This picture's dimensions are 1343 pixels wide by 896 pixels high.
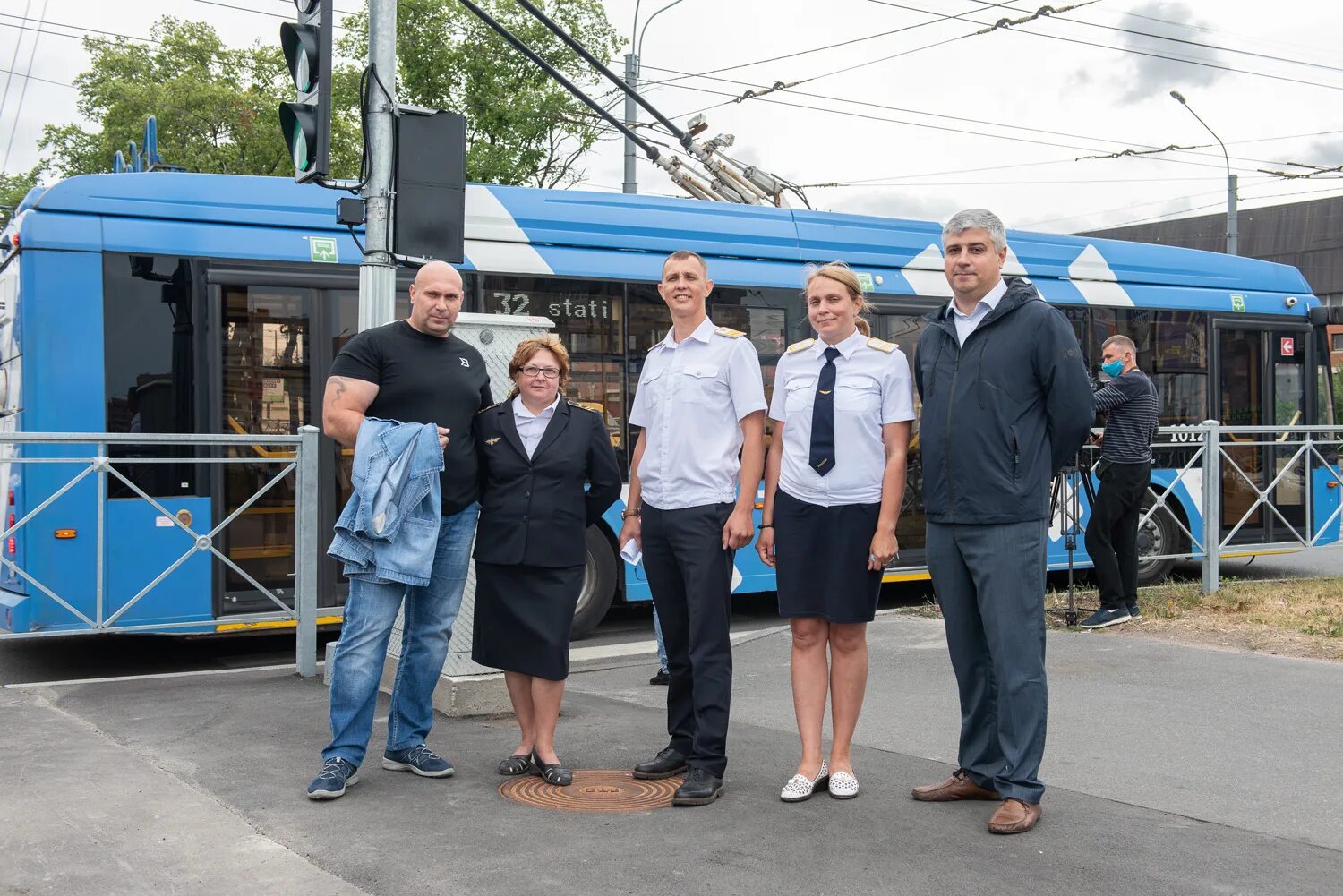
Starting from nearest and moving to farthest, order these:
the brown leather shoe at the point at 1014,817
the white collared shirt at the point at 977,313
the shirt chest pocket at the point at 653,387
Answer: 1. the brown leather shoe at the point at 1014,817
2. the white collared shirt at the point at 977,313
3. the shirt chest pocket at the point at 653,387

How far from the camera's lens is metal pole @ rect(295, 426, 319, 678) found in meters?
7.16

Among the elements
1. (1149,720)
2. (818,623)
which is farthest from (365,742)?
(1149,720)

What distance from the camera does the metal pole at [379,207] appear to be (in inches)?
248

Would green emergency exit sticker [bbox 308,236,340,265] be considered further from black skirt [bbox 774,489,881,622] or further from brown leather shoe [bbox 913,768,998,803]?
brown leather shoe [bbox 913,768,998,803]

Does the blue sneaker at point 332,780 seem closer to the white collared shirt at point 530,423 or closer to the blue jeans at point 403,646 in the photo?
the blue jeans at point 403,646

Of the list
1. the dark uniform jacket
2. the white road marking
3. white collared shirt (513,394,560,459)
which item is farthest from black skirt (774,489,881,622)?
the white road marking

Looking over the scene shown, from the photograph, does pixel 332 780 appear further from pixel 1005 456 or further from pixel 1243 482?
pixel 1243 482

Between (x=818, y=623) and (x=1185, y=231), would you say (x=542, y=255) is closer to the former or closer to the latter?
(x=818, y=623)

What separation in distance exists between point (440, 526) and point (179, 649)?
5001mm

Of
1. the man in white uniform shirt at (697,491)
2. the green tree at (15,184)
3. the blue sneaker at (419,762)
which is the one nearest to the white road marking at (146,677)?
the blue sneaker at (419,762)

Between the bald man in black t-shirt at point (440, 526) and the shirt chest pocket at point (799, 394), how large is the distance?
1176 millimetres

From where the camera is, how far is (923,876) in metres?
3.79

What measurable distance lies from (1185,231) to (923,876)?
2334 inches

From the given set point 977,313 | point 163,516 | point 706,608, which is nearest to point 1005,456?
point 977,313
